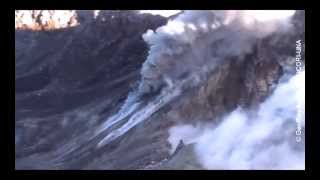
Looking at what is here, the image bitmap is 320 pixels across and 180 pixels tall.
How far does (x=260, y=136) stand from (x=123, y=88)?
0.61m

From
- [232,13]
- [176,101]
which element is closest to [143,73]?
[176,101]

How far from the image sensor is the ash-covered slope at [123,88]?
378 centimetres

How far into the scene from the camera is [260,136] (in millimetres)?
3777

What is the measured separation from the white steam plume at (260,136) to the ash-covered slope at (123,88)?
0.12ft

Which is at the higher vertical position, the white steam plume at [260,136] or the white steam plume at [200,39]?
the white steam plume at [200,39]

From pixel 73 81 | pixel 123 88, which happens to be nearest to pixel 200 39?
pixel 123 88

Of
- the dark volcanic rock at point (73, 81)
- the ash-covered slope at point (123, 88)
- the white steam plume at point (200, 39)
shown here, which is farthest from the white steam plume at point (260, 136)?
the dark volcanic rock at point (73, 81)

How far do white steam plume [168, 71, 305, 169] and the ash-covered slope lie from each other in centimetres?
4

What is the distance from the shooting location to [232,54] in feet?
12.4

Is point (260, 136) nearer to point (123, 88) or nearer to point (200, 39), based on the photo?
point (200, 39)

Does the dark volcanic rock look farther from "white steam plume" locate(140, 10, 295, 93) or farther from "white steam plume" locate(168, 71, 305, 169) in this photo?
"white steam plume" locate(168, 71, 305, 169)

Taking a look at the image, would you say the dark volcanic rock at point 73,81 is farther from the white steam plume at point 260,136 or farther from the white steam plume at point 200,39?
the white steam plume at point 260,136
